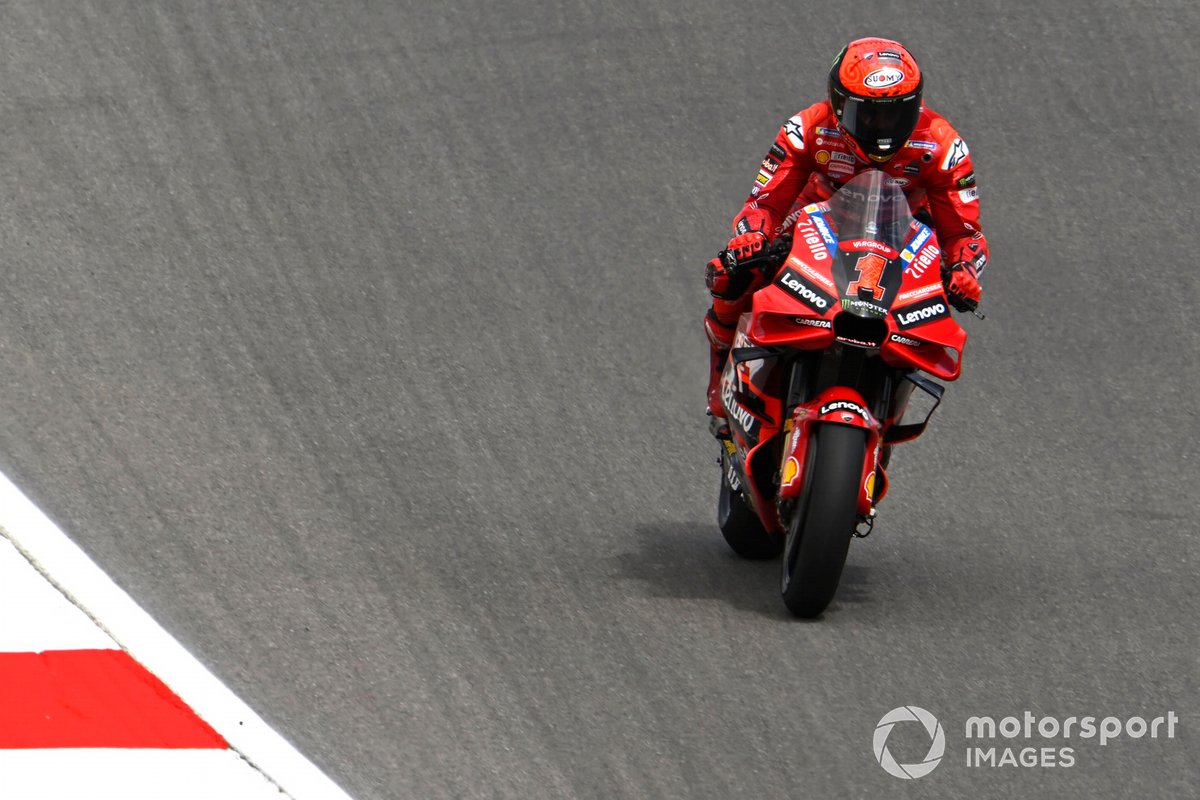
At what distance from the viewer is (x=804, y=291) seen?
6887 millimetres

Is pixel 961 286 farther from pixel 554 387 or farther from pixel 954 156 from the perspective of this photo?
pixel 554 387

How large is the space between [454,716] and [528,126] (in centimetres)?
628

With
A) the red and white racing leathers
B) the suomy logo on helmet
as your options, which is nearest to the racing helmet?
the suomy logo on helmet

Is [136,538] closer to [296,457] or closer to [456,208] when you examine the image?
[296,457]

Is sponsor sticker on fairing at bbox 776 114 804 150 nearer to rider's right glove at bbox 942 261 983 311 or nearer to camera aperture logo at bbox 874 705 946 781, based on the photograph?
rider's right glove at bbox 942 261 983 311

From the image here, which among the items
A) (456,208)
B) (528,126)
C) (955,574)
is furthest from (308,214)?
(955,574)

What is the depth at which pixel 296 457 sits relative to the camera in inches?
316

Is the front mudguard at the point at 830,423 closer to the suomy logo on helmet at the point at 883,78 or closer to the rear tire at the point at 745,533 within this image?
the rear tire at the point at 745,533

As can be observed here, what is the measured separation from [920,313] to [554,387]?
9.16ft

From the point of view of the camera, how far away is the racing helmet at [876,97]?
279 inches

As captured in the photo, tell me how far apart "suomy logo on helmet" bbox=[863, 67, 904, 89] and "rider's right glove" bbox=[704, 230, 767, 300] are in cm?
74

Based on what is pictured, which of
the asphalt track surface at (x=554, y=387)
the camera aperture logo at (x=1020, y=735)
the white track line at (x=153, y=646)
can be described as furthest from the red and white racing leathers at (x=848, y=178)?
the white track line at (x=153, y=646)

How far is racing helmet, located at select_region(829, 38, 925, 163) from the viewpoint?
707cm

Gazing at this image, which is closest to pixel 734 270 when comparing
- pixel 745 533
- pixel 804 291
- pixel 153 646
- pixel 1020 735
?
pixel 804 291
